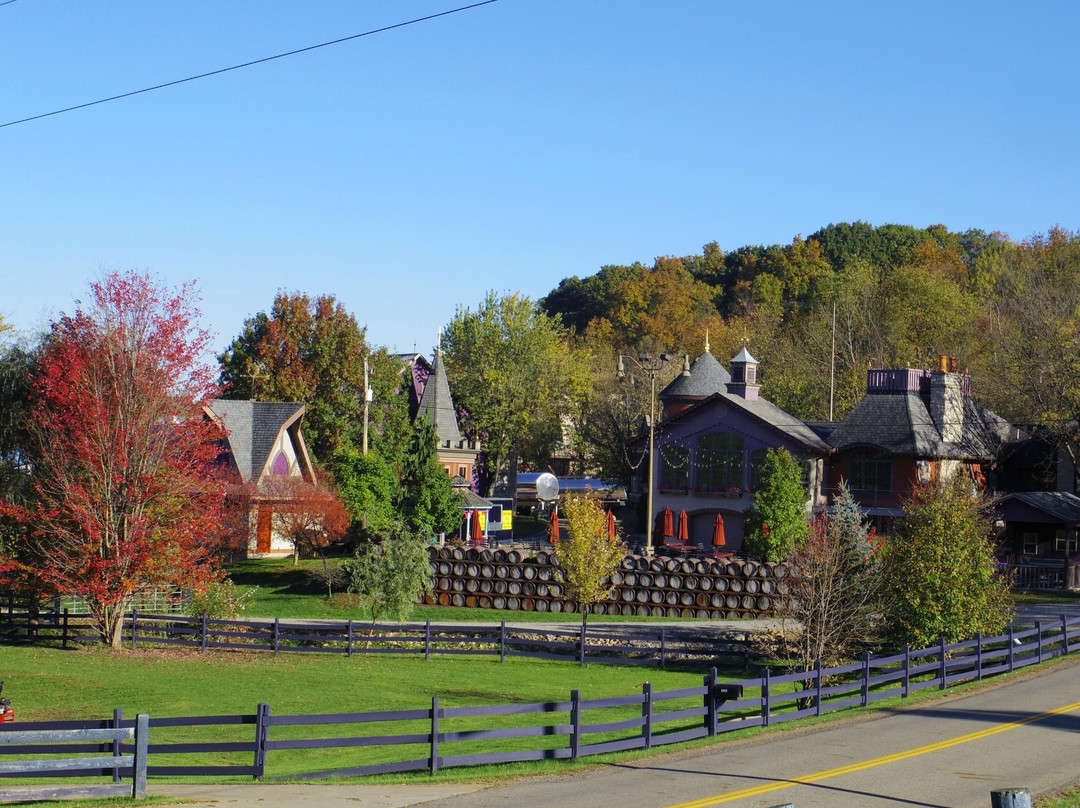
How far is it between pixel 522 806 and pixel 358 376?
60.5 meters

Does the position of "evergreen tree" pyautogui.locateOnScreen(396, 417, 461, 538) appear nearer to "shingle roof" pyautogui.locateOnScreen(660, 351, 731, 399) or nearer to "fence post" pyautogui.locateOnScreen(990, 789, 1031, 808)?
"shingle roof" pyautogui.locateOnScreen(660, 351, 731, 399)

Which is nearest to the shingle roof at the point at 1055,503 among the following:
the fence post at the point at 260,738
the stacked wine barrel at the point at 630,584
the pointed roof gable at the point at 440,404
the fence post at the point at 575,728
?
the stacked wine barrel at the point at 630,584

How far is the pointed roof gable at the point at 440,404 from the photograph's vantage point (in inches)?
2923

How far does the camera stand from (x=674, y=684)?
31.9m

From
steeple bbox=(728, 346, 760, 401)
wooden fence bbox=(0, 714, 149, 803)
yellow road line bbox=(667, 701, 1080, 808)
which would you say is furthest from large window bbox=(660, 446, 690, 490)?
wooden fence bbox=(0, 714, 149, 803)

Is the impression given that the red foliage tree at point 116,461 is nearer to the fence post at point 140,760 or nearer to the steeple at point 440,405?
the fence post at point 140,760

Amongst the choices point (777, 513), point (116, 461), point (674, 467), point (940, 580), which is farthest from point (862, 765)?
point (674, 467)

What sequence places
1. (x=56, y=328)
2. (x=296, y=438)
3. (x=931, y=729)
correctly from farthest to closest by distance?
(x=296, y=438) < (x=56, y=328) < (x=931, y=729)

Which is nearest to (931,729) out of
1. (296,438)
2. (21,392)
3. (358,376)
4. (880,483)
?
(21,392)

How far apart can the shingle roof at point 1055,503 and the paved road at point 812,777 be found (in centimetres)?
3330

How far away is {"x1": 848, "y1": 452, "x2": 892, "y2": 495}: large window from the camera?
190 feet

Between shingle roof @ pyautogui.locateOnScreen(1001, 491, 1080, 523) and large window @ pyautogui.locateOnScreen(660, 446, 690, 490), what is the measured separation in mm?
16126

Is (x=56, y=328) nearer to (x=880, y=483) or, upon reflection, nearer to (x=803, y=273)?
(x=880, y=483)

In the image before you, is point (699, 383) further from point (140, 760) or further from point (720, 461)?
point (140, 760)
